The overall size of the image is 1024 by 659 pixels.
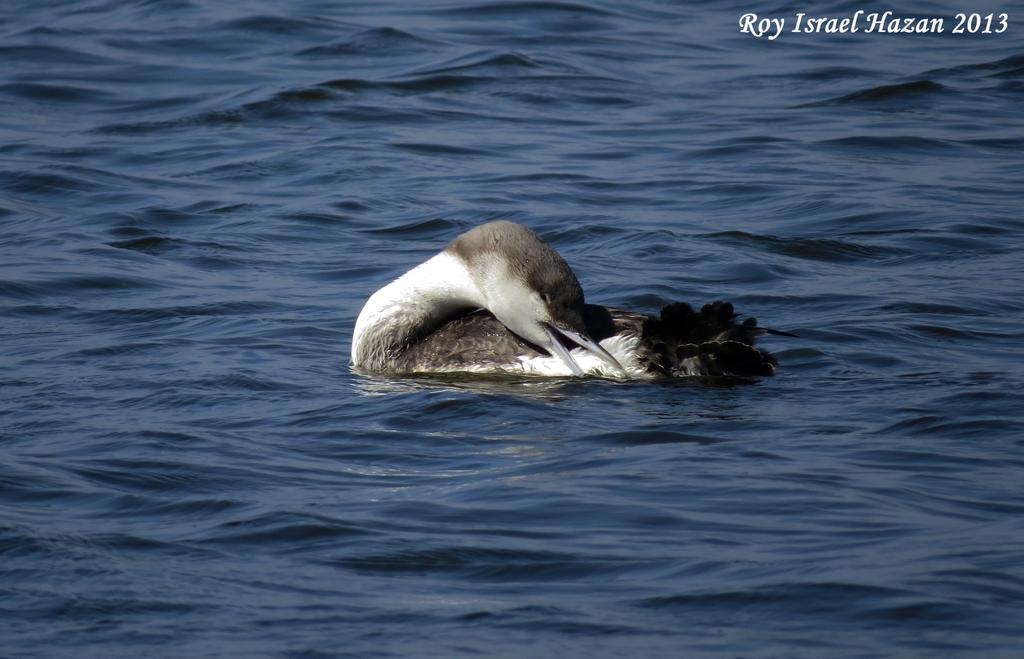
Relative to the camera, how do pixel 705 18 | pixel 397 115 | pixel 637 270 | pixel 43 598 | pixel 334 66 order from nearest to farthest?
pixel 43 598 → pixel 637 270 → pixel 397 115 → pixel 334 66 → pixel 705 18

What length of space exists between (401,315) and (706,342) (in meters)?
1.58

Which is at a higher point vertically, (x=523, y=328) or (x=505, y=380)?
(x=523, y=328)

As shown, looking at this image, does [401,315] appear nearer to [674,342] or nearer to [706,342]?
[674,342]

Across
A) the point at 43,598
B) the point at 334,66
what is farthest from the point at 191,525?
the point at 334,66

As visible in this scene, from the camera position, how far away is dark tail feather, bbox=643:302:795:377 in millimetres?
6938

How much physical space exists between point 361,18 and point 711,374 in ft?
37.0

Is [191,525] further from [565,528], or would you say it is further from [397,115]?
[397,115]

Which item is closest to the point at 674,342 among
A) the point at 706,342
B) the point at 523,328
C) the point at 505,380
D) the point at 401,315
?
the point at 706,342

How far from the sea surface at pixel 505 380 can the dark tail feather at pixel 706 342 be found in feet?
0.37

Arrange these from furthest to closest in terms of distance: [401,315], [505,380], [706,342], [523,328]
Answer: [401,315] → [505,380] → [523,328] → [706,342]

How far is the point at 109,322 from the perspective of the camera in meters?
8.69

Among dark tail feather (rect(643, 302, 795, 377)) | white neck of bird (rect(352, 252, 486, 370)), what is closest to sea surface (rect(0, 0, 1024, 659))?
dark tail feather (rect(643, 302, 795, 377))

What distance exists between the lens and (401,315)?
7.86 metres

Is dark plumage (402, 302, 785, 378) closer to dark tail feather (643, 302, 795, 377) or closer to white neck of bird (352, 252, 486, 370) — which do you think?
dark tail feather (643, 302, 795, 377)
